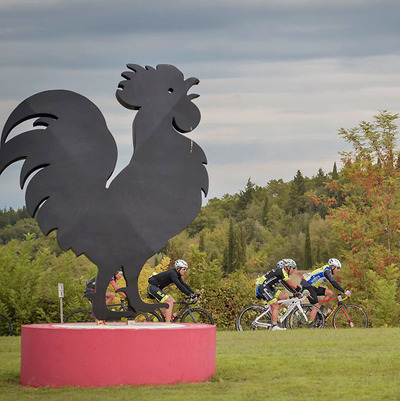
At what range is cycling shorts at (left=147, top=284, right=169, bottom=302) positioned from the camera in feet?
54.2

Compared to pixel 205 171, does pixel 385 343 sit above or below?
below

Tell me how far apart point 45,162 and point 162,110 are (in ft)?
6.07

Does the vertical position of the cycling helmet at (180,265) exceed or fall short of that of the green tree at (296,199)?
it falls short

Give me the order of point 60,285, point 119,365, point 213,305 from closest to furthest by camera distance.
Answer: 1. point 119,365
2. point 60,285
3. point 213,305

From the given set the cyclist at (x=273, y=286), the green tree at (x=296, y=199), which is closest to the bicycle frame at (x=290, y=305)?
the cyclist at (x=273, y=286)

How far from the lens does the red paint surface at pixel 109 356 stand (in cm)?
1009

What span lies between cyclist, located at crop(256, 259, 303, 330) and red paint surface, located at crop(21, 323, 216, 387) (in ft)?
24.4

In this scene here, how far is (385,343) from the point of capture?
14.8 meters

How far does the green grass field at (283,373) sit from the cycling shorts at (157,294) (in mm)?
1391

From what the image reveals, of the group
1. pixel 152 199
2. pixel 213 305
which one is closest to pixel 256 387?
pixel 152 199

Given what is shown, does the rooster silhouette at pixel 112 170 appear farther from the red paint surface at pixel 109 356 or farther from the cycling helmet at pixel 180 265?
the cycling helmet at pixel 180 265

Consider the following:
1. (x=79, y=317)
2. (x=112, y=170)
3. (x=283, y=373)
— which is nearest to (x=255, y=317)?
(x=79, y=317)

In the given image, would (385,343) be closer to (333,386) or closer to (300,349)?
(300,349)

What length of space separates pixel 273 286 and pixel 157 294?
2849 millimetres
